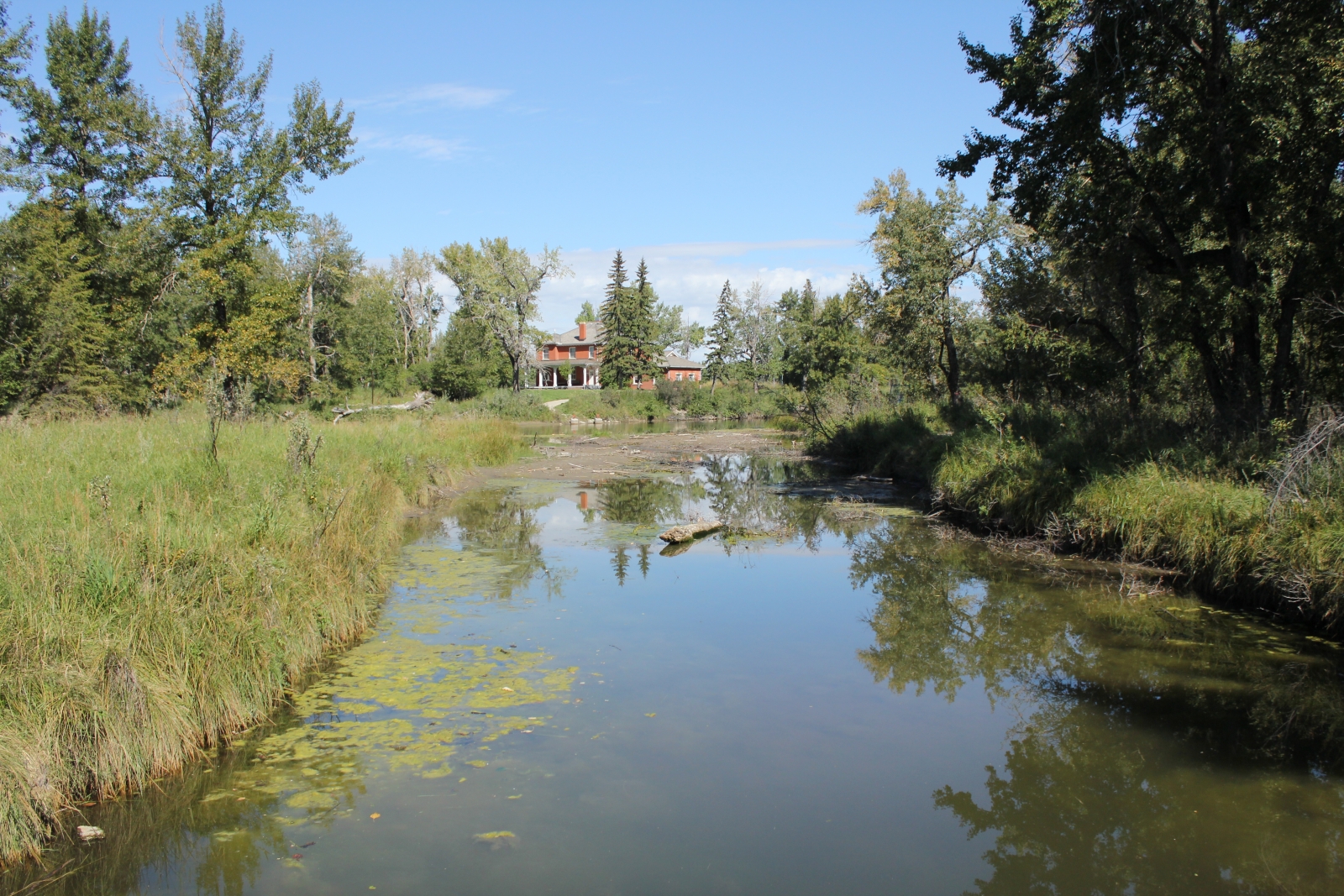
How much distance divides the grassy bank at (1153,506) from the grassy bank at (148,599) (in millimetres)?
9734

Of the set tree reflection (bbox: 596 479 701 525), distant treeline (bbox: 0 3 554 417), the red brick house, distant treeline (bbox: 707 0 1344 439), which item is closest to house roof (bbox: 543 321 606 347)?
the red brick house

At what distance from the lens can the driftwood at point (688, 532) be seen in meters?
13.6

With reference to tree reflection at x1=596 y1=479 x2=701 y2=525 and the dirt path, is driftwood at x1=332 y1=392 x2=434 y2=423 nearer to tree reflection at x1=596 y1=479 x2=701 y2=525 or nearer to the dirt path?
the dirt path

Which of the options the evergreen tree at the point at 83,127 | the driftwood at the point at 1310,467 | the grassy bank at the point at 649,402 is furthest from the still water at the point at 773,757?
the grassy bank at the point at 649,402

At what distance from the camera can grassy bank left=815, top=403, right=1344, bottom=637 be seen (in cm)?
830

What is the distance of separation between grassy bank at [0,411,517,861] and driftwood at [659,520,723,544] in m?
4.91

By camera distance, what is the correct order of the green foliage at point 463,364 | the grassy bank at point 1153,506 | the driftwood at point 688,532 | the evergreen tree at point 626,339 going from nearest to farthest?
the grassy bank at point 1153,506, the driftwood at point 688,532, the green foliage at point 463,364, the evergreen tree at point 626,339

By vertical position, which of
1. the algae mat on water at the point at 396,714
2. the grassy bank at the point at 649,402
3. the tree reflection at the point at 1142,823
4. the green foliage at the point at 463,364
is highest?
the green foliage at the point at 463,364

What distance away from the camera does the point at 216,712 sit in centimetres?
569

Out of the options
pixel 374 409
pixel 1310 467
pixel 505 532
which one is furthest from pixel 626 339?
pixel 1310 467

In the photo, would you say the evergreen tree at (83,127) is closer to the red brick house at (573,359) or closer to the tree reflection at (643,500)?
the tree reflection at (643,500)

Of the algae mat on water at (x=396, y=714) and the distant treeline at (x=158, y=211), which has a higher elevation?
the distant treeline at (x=158, y=211)

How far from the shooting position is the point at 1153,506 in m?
10.6

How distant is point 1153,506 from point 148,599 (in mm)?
11237
